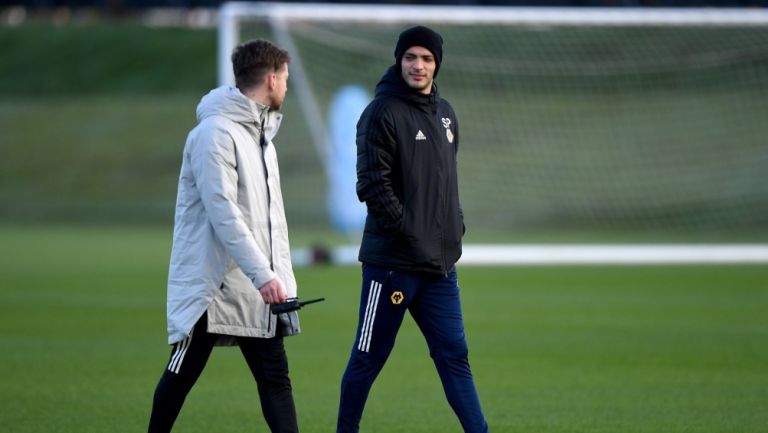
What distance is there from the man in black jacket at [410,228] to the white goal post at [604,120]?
1138 cm

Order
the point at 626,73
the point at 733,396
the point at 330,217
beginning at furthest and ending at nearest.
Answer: the point at 330,217 < the point at 626,73 < the point at 733,396

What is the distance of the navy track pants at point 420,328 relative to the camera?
6.45 m

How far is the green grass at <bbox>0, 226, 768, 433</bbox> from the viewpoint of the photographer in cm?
820

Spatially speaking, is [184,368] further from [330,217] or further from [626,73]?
[330,217]

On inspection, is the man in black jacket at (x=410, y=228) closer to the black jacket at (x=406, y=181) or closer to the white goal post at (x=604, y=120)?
the black jacket at (x=406, y=181)

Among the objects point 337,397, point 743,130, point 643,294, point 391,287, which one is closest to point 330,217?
point 743,130

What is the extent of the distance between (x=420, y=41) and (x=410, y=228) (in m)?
0.93

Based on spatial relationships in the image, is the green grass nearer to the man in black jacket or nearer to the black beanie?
the man in black jacket

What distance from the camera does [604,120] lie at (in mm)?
28750

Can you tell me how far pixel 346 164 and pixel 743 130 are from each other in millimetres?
12908

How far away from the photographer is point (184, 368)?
6195 millimetres

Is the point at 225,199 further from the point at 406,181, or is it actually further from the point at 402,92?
the point at 402,92

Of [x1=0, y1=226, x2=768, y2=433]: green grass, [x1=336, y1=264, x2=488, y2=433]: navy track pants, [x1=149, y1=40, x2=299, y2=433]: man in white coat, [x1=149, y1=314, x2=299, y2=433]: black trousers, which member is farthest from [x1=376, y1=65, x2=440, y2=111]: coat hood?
[x1=0, y1=226, x2=768, y2=433]: green grass

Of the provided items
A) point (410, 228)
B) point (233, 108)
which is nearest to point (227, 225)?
point (233, 108)
